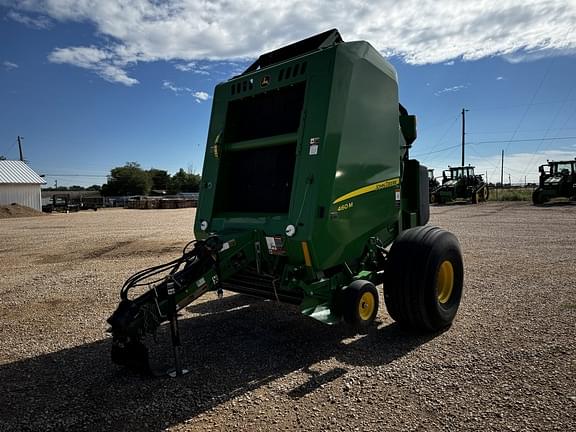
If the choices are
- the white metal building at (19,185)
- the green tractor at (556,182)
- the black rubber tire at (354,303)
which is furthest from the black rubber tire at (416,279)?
the white metal building at (19,185)

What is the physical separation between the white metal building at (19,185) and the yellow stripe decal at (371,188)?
37880 millimetres

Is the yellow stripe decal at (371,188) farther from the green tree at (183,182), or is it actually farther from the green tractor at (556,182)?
the green tree at (183,182)

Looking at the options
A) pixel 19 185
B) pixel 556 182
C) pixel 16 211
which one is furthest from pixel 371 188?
pixel 19 185

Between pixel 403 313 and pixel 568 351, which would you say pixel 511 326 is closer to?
pixel 568 351

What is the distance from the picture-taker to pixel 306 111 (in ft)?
13.1

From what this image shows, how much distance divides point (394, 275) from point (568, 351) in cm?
172

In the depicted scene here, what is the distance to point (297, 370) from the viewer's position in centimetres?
366

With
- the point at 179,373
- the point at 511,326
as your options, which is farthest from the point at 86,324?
the point at 511,326

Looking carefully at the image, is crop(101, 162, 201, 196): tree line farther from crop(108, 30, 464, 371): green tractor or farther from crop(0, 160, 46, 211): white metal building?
crop(108, 30, 464, 371): green tractor

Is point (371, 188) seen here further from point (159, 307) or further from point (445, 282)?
point (159, 307)

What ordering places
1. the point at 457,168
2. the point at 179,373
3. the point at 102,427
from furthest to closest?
the point at 457,168
the point at 179,373
the point at 102,427

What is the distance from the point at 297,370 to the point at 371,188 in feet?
6.51

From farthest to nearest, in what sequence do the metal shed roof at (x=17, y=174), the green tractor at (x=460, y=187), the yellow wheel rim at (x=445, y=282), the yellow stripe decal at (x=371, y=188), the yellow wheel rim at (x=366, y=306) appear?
the metal shed roof at (x=17, y=174) → the green tractor at (x=460, y=187) → the yellow wheel rim at (x=445, y=282) → the yellow stripe decal at (x=371, y=188) → the yellow wheel rim at (x=366, y=306)

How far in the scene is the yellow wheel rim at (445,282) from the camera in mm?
4641
